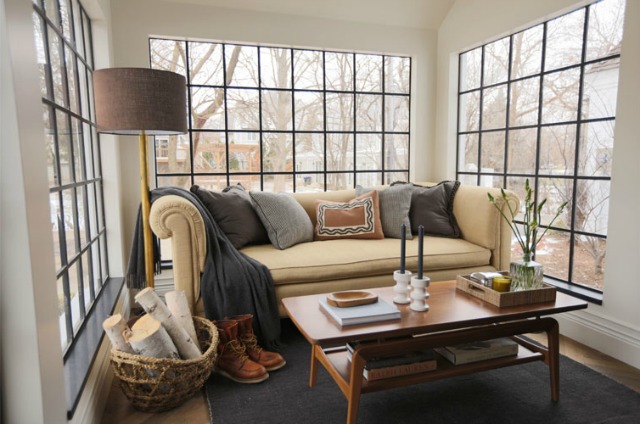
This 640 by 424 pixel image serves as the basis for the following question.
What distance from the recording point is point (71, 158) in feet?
6.77

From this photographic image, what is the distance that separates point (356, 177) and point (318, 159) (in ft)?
1.27

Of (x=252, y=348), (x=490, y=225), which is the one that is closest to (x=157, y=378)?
(x=252, y=348)

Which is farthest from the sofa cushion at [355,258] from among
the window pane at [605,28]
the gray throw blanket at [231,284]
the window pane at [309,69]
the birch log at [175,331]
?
the window pane at [309,69]

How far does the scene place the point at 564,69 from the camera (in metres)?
2.81

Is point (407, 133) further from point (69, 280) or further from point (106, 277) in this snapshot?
point (69, 280)

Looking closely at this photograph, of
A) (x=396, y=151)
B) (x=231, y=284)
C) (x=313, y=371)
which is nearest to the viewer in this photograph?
(x=313, y=371)

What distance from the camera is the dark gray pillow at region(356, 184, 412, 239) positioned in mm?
3230

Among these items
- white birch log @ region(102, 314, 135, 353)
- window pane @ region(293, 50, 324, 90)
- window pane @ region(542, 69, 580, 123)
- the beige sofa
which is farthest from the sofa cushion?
window pane @ region(293, 50, 324, 90)

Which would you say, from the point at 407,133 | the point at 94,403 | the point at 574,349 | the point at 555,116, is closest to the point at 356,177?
the point at 407,133

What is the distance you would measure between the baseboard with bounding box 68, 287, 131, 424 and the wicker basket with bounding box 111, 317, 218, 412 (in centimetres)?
10

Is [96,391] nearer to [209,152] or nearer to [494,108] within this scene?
[209,152]

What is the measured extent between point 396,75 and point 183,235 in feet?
8.53

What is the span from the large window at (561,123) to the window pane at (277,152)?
1599 mm

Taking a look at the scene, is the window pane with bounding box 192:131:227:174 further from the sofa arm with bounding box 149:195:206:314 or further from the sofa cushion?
the sofa arm with bounding box 149:195:206:314
